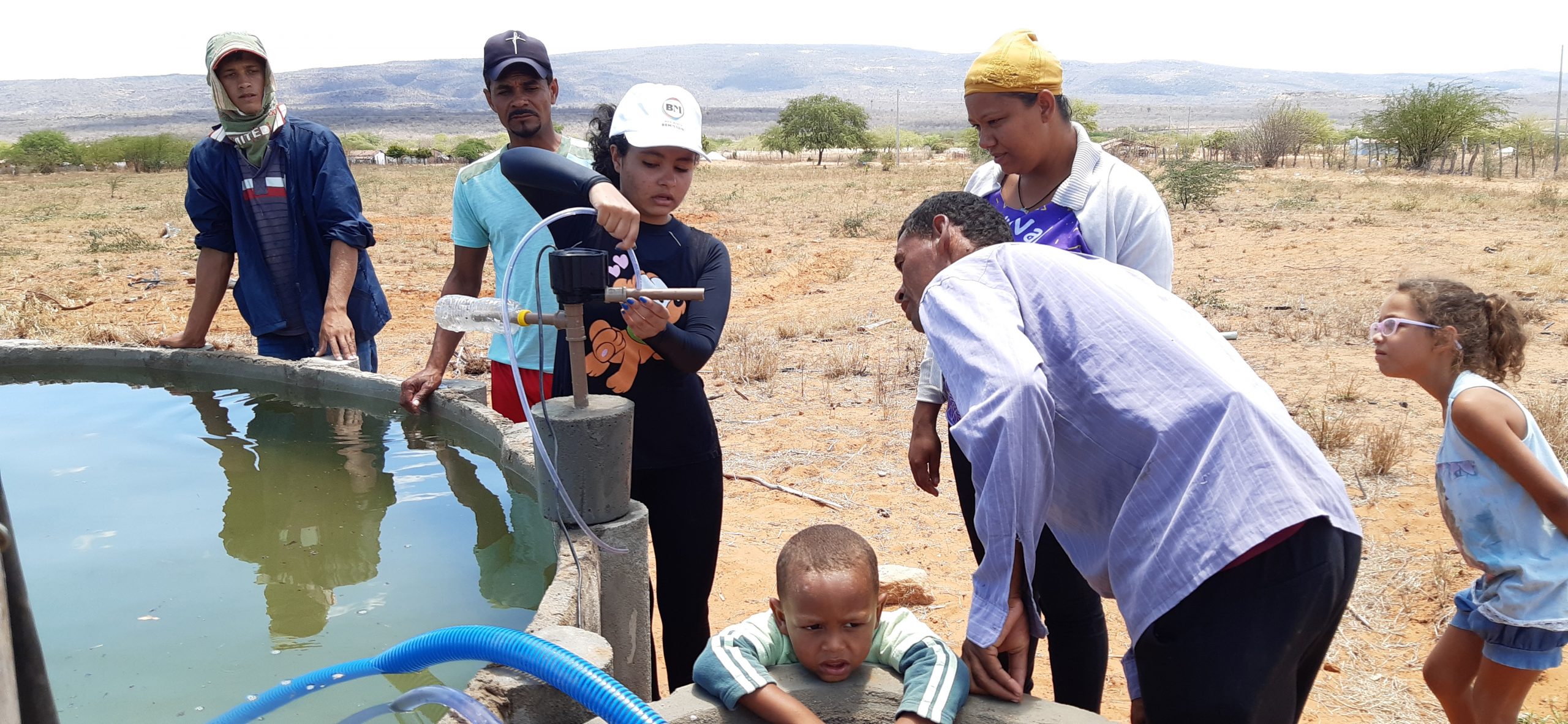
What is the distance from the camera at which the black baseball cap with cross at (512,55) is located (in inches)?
122

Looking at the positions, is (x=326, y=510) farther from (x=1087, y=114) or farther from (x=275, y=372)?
A: (x=1087, y=114)

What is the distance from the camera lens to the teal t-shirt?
299 centimetres

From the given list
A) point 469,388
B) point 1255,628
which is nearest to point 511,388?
point 469,388

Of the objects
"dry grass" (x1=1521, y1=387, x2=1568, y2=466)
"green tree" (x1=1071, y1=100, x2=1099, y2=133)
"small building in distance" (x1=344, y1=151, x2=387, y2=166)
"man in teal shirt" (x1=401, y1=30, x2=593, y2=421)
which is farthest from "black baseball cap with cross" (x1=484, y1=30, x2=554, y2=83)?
"green tree" (x1=1071, y1=100, x2=1099, y2=133)

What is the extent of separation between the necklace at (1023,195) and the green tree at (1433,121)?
36811 millimetres

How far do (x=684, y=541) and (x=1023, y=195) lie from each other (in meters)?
1.21

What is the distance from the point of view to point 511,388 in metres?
3.13

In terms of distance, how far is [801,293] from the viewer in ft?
39.3

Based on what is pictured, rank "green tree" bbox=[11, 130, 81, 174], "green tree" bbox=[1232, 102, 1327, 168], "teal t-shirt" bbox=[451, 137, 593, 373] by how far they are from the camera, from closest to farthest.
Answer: "teal t-shirt" bbox=[451, 137, 593, 373]
"green tree" bbox=[1232, 102, 1327, 168]
"green tree" bbox=[11, 130, 81, 174]

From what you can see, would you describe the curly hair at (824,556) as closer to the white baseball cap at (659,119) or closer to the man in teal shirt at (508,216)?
the white baseball cap at (659,119)

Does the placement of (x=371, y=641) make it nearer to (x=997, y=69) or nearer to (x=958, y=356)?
(x=958, y=356)

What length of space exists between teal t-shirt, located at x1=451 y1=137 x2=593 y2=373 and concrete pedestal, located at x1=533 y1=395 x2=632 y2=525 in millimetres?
A: 667

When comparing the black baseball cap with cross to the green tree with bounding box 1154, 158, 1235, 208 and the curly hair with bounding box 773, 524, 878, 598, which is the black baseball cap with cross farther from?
the green tree with bounding box 1154, 158, 1235, 208

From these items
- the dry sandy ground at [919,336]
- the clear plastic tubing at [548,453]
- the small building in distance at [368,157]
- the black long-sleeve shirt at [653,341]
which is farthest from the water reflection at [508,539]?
the small building in distance at [368,157]
